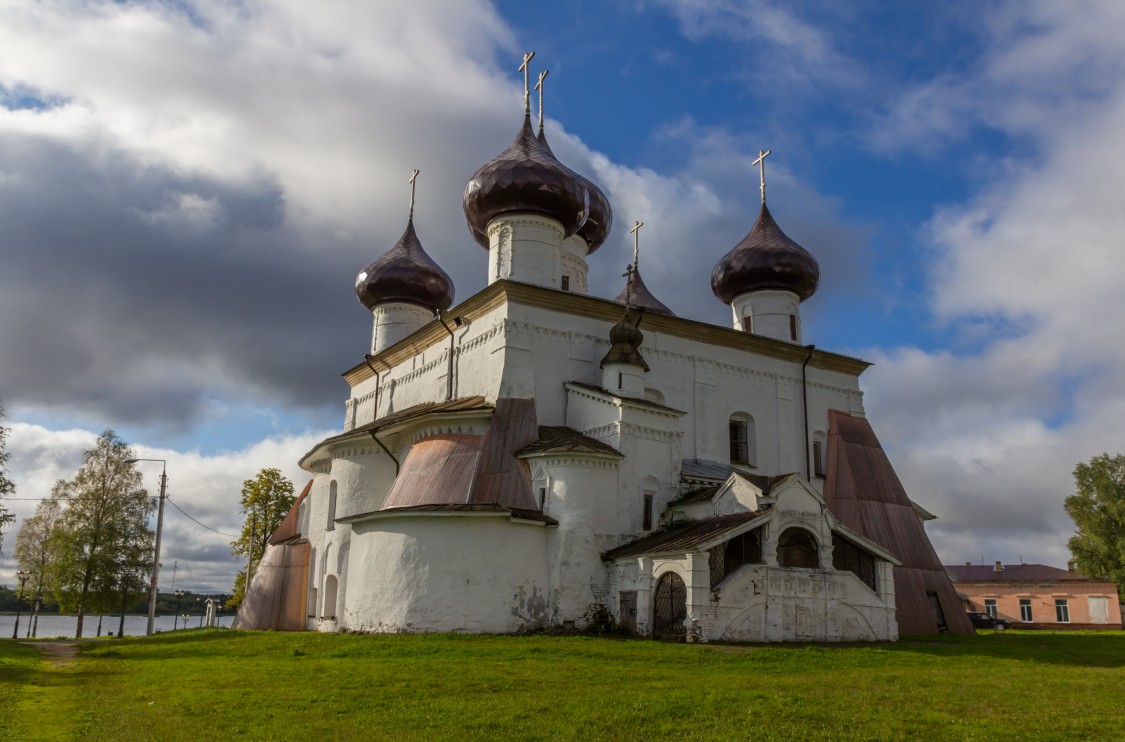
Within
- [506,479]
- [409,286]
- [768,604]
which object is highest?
[409,286]

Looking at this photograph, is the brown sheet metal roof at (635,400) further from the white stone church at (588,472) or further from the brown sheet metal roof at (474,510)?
the brown sheet metal roof at (474,510)

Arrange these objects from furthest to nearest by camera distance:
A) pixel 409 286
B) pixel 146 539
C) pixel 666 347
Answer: pixel 146 539
pixel 409 286
pixel 666 347

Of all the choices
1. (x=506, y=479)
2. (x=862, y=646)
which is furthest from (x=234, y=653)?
(x=862, y=646)

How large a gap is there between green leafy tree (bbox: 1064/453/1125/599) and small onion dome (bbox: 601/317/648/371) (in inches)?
971

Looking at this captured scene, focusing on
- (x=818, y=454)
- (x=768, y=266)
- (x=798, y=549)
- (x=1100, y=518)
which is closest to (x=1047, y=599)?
(x=1100, y=518)

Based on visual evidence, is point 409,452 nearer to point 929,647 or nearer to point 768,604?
point 768,604

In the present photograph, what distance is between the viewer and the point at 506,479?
18.2 meters

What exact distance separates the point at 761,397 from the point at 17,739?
1895 cm

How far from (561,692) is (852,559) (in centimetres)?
1004

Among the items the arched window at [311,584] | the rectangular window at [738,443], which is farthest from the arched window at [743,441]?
the arched window at [311,584]

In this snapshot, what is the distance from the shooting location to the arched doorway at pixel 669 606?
1598 cm

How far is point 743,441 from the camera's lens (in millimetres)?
23500

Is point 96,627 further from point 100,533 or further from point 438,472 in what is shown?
point 438,472

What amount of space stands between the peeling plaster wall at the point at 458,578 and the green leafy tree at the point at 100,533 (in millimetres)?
15078
